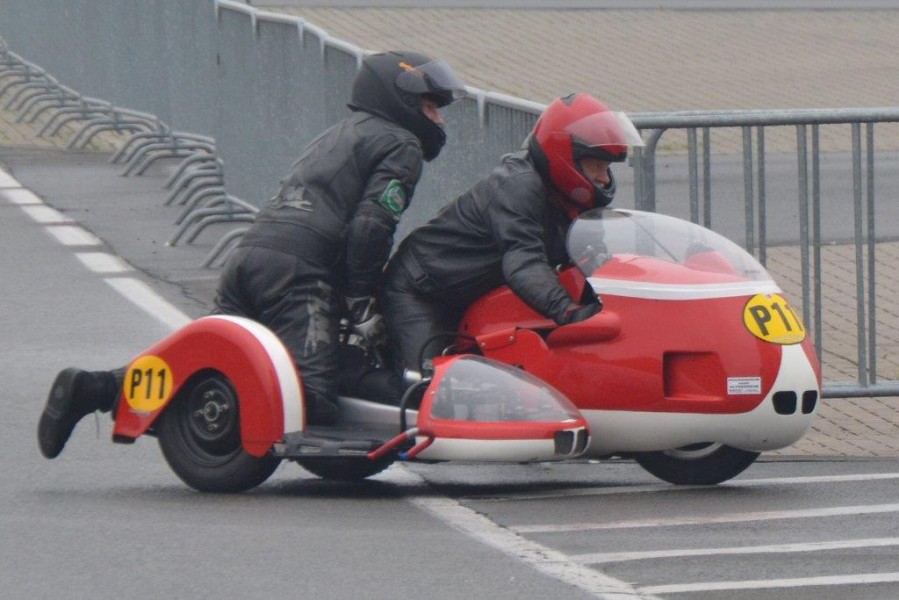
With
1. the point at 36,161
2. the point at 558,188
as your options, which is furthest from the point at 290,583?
the point at 36,161

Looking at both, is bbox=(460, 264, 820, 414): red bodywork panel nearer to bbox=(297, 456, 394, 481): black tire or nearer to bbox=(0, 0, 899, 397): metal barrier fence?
bbox=(297, 456, 394, 481): black tire

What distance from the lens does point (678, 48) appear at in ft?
94.8

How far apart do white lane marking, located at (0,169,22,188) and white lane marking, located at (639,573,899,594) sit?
519 inches

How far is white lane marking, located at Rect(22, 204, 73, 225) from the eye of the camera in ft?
54.3

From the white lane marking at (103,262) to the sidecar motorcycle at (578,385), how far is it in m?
6.23

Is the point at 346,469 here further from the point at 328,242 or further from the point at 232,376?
the point at 328,242

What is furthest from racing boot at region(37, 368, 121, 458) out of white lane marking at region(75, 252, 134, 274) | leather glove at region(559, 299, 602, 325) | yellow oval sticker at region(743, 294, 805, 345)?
white lane marking at region(75, 252, 134, 274)

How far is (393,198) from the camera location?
8.05 m

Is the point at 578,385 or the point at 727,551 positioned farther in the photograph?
the point at 578,385

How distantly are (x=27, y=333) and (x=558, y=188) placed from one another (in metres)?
4.68

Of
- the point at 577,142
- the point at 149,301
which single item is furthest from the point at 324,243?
the point at 149,301

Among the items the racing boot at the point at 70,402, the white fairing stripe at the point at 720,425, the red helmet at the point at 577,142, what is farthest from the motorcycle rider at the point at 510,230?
the racing boot at the point at 70,402

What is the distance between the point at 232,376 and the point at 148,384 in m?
0.39

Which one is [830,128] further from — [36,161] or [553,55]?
[553,55]
